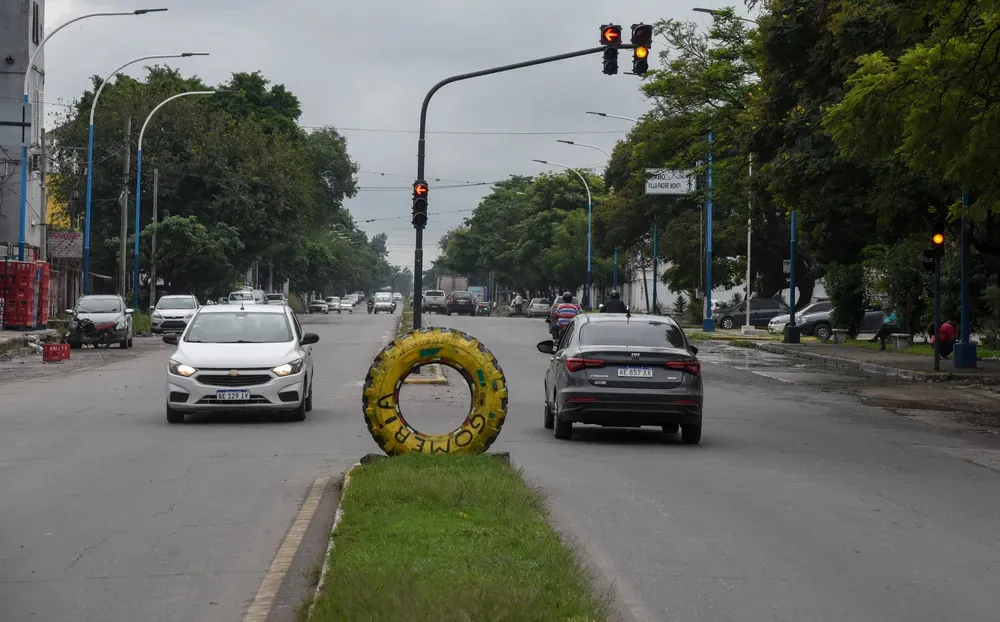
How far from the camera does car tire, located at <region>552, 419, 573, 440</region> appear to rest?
631 inches

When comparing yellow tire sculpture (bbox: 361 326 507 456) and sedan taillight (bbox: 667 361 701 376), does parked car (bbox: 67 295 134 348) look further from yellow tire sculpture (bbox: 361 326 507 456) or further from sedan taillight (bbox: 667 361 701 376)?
yellow tire sculpture (bbox: 361 326 507 456)

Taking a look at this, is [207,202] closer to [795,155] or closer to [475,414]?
[795,155]

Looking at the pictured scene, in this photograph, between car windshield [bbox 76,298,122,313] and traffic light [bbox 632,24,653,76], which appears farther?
car windshield [bbox 76,298,122,313]

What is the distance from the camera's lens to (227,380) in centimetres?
1755

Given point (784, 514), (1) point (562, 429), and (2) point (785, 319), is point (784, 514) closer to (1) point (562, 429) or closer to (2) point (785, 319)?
(1) point (562, 429)

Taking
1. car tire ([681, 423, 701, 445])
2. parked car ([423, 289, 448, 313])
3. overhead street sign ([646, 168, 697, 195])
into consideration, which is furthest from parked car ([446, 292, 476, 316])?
car tire ([681, 423, 701, 445])

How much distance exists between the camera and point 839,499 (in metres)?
11.5

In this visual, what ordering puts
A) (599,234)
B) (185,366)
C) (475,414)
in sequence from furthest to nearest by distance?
(599,234)
(185,366)
(475,414)

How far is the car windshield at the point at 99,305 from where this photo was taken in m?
40.3

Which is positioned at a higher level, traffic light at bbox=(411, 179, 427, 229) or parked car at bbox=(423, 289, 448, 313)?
traffic light at bbox=(411, 179, 427, 229)

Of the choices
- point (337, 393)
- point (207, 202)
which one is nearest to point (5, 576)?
point (337, 393)

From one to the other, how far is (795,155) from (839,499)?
55.7ft

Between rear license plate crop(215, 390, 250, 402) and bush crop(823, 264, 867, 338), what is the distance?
107 feet

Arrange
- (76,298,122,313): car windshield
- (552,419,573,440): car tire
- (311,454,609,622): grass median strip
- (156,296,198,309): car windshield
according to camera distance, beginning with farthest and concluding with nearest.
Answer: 1. (156,296,198,309): car windshield
2. (76,298,122,313): car windshield
3. (552,419,573,440): car tire
4. (311,454,609,622): grass median strip
